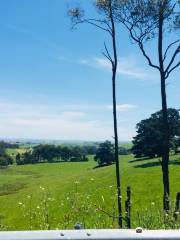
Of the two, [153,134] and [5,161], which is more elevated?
[153,134]

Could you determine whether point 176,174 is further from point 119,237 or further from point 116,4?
point 119,237

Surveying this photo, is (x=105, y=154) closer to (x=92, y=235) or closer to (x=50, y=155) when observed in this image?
(x=50, y=155)

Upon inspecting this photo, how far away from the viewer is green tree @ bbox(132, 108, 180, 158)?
7719 centimetres

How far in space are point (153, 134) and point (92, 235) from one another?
76.7m

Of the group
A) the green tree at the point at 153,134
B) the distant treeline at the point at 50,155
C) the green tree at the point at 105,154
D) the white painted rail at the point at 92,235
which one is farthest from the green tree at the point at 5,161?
the white painted rail at the point at 92,235

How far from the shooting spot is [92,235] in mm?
4328

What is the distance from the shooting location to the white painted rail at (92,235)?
14.0 ft

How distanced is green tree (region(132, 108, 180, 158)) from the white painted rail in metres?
68.9

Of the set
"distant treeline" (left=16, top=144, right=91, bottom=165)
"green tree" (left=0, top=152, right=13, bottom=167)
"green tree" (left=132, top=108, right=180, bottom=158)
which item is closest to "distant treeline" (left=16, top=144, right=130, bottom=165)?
"distant treeline" (left=16, top=144, right=91, bottom=165)

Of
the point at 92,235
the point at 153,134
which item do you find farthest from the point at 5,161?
the point at 92,235

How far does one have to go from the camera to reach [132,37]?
21.0 metres

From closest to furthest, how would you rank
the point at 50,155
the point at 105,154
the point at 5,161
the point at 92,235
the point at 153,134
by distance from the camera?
the point at 92,235
the point at 153,134
the point at 105,154
the point at 5,161
the point at 50,155

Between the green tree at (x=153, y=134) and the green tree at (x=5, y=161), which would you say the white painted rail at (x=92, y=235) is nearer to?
the green tree at (x=153, y=134)

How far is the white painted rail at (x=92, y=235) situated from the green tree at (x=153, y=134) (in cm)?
6894
